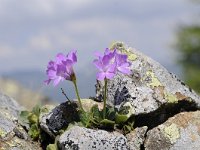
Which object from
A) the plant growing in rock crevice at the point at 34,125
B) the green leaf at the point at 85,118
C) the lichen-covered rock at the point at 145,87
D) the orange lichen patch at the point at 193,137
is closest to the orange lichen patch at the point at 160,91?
the lichen-covered rock at the point at 145,87

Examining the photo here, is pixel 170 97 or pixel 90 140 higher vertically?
pixel 170 97

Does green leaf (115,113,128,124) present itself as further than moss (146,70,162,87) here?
No

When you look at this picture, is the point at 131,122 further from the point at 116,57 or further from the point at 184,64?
the point at 184,64

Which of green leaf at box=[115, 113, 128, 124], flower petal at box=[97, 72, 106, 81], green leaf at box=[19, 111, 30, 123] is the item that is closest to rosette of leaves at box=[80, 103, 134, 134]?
green leaf at box=[115, 113, 128, 124]

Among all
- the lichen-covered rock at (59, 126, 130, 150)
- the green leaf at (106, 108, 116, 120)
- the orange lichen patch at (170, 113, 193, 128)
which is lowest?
the lichen-covered rock at (59, 126, 130, 150)

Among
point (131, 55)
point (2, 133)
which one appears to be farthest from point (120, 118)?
point (2, 133)

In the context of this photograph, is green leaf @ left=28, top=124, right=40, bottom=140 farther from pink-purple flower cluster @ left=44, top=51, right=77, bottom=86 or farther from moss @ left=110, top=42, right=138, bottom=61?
moss @ left=110, top=42, right=138, bottom=61

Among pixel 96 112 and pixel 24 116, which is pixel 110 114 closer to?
pixel 96 112
